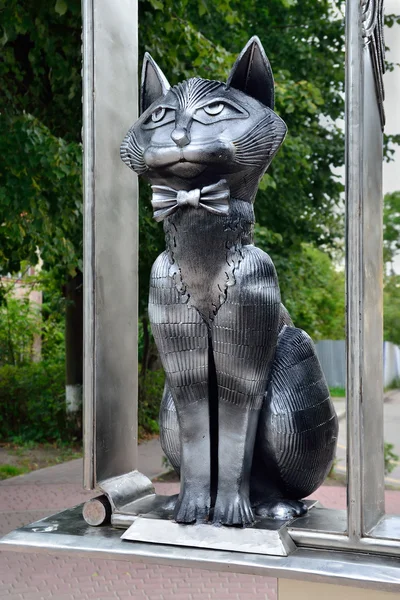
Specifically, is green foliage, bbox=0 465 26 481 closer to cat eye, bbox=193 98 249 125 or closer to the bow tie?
the bow tie

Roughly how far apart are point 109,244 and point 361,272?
0.85 metres

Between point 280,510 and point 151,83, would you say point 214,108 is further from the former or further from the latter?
point 280,510

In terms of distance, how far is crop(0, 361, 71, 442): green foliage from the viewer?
32.6 feet

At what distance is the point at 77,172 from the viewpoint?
6.11 m

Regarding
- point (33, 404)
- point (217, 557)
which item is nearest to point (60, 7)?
point (217, 557)

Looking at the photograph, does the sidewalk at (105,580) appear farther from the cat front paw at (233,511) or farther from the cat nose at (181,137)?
the cat nose at (181,137)

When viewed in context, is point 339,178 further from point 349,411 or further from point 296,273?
point 349,411

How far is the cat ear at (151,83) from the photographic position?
2.11 metres

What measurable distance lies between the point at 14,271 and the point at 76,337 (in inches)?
57.6

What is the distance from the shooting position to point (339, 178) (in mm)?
9773

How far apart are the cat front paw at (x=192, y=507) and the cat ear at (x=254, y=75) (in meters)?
1.10

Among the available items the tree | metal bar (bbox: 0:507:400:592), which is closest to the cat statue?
metal bar (bbox: 0:507:400:592)

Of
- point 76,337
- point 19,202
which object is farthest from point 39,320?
point 19,202

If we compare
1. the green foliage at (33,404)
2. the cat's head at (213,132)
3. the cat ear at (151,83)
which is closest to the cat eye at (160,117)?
the cat's head at (213,132)
